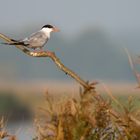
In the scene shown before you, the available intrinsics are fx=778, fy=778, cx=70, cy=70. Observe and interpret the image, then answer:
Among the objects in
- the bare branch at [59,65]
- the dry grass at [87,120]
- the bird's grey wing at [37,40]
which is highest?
the bird's grey wing at [37,40]

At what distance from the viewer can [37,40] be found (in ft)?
25.8

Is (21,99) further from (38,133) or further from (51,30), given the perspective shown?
(38,133)

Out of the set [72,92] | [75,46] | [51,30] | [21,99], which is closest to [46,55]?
[72,92]

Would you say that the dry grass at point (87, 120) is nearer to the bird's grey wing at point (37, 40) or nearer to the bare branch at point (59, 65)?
the bare branch at point (59, 65)

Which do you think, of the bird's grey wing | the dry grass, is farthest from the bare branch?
the bird's grey wing

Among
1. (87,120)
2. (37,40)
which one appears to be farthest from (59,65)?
(37,40)

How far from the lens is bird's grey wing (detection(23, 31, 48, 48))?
23.1 feet

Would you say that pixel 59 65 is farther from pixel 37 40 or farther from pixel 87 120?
pixel 37 40

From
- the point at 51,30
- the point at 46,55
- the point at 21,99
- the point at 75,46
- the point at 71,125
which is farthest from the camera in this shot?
the point at 75,46

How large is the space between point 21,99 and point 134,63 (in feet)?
85.0

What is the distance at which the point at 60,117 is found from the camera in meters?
3.40

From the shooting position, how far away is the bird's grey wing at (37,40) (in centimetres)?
703

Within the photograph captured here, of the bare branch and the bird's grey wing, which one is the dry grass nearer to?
the bare branch

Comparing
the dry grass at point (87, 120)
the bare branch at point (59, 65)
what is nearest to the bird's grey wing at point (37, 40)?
the bare branch at point (59, 65)
